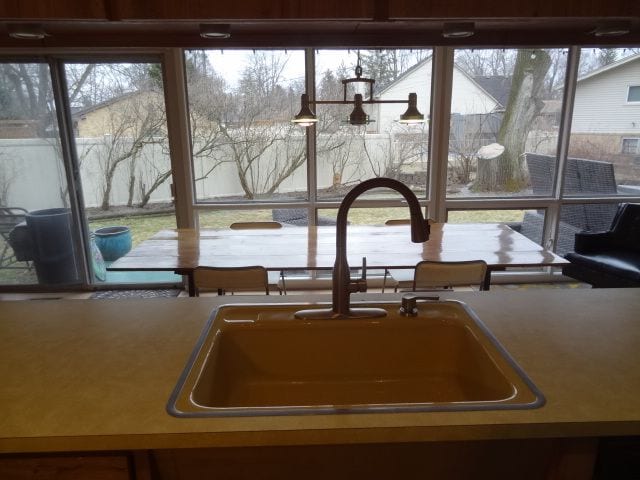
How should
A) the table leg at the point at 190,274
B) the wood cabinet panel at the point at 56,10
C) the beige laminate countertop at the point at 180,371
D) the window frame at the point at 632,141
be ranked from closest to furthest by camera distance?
1. the beige laminate countertop at the point at 180,371
2. the wood cabinet panel at the point at 56,10
3. the table leg at the point at 190,274
4. the window frame at the point at 632,141

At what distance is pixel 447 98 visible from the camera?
3.99 metres

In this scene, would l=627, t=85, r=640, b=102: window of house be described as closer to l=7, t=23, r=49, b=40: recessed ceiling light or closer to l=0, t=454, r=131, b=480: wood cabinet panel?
l=7, t=23, r=49, b=40: recessed ceiling light

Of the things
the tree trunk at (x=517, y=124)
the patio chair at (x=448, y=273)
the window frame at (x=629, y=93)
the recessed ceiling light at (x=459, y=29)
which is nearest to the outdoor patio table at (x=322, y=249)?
the patio chair at (x=448, y=273)

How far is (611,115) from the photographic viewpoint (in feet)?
13.5

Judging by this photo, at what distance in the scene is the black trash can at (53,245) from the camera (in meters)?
4.07

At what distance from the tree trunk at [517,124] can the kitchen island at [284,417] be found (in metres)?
3.07

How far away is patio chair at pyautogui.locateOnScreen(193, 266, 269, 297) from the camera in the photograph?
2.41 m

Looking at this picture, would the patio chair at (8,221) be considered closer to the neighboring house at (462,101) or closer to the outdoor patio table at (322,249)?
the outdoor patio table at (322,249)

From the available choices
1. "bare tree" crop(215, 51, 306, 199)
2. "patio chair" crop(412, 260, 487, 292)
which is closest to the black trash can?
"bare tree" crop(215, 51, 306, 199)

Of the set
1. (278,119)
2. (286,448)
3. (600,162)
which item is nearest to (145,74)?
(278,119)

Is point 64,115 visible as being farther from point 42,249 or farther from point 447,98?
point 447,98

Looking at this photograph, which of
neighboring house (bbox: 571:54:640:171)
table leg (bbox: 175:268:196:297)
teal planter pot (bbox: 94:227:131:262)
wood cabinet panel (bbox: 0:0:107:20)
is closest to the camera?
wood cabinet panel (bbox: 0:0:107:20)

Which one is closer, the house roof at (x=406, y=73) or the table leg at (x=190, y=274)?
the table leg at (x=190, y=274)

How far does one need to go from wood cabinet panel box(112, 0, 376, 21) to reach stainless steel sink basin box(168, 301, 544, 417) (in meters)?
0.79
